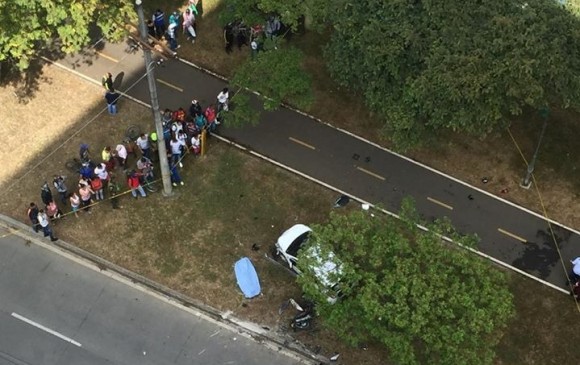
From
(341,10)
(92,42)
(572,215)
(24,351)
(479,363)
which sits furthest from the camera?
(92,42)

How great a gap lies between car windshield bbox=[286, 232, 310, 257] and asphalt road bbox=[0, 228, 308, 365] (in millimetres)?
3351

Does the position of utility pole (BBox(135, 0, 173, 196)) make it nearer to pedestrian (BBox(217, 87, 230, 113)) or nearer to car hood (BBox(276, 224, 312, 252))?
pedestrian (BBox(217, 87, 230, 113))

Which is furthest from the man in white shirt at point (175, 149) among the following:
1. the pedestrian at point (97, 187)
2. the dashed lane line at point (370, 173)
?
the dashed lane line at point (370, 173)

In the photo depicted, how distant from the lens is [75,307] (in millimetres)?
25750

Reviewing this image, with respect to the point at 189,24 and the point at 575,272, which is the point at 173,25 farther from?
the point at 575,272

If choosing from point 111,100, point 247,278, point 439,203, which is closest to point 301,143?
point 439,203

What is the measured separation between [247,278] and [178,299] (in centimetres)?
249

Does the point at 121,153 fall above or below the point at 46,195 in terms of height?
above

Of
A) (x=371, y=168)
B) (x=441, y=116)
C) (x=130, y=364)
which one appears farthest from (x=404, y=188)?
(x=130, y=364)

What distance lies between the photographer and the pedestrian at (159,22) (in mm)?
32469

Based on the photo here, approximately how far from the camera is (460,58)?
79.7 ft

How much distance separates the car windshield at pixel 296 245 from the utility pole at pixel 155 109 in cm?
521

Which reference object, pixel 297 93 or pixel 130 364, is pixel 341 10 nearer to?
pixel 297 93

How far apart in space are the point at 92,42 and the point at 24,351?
14.3 m
